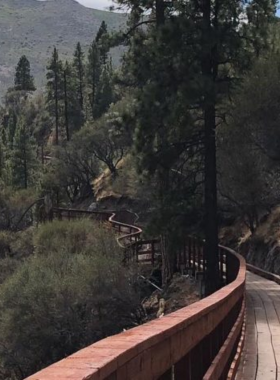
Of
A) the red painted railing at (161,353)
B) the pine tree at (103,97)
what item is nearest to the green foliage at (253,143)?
the red painted railing at (161,353)

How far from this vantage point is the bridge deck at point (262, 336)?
8977 mm

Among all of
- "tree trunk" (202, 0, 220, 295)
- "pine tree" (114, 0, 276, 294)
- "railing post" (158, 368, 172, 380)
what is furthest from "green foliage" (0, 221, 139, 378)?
"railing post" (158, 368, 172, 380)

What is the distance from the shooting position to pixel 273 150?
94.2 ft

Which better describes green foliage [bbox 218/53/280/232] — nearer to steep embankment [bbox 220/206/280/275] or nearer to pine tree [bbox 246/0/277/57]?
steep embankment [bbox 220/206/280/275]

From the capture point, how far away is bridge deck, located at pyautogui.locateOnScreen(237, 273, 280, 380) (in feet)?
29.5

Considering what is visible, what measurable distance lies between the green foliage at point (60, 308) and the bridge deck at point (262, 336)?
15.4 feet

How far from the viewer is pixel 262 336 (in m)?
12.1

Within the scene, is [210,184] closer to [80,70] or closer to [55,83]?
[55,83]

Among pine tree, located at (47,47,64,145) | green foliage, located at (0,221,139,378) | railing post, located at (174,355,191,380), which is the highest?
pine tree, located at (47,47,64,145)

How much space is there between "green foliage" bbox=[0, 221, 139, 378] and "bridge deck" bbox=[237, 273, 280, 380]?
4.69m

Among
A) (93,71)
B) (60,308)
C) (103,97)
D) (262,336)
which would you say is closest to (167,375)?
(262,336)

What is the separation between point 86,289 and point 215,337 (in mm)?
15455

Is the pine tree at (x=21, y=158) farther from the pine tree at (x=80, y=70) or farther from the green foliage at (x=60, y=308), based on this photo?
the green foliage at (x=60, y=308)

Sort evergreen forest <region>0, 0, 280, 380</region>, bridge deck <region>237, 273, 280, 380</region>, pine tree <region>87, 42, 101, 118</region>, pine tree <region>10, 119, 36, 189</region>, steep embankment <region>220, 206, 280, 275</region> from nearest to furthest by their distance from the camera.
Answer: bridge deck <region>237, 273, 280, 380</region> < evergreen forest <region>0, 0, 280, 380</region> < steep embankment <region>220, 206, 280, 275</region> < pine tree <region>10, 119, 36, 189</region> < pine tree <region>87, 42, 101, 118</region>
